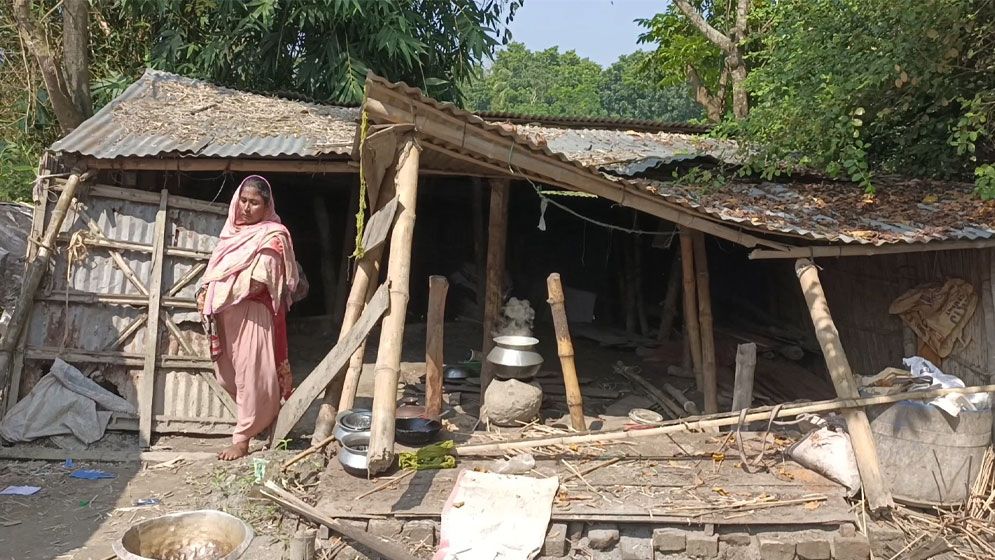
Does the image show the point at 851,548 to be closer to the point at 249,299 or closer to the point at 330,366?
the point at 330,366

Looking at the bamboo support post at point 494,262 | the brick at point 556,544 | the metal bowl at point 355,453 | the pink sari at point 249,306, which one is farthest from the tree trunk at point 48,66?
the brick at point 556,544

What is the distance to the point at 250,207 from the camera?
5594mm

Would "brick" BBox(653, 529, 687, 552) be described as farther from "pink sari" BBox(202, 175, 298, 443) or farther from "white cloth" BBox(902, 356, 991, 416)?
"pink sari" BBox(202, 175, 298, 443)

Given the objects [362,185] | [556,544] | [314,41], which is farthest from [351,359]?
[314,41]

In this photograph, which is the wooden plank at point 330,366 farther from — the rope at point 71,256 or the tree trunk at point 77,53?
the tree trunk at point 77,53

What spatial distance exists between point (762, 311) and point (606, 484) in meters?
6.15

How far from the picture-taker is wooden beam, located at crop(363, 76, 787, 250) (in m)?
4.71

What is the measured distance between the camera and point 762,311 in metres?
9.95

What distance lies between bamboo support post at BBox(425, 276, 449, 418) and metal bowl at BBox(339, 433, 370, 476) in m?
1.08

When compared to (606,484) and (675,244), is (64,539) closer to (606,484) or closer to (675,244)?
(606,484)

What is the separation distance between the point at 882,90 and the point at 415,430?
587cm

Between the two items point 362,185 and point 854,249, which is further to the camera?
point 854,249

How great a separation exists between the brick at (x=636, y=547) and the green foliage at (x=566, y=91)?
136 feet

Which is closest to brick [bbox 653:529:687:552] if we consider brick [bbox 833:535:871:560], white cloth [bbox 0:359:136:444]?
brick [bbox 833:535:871:560]
